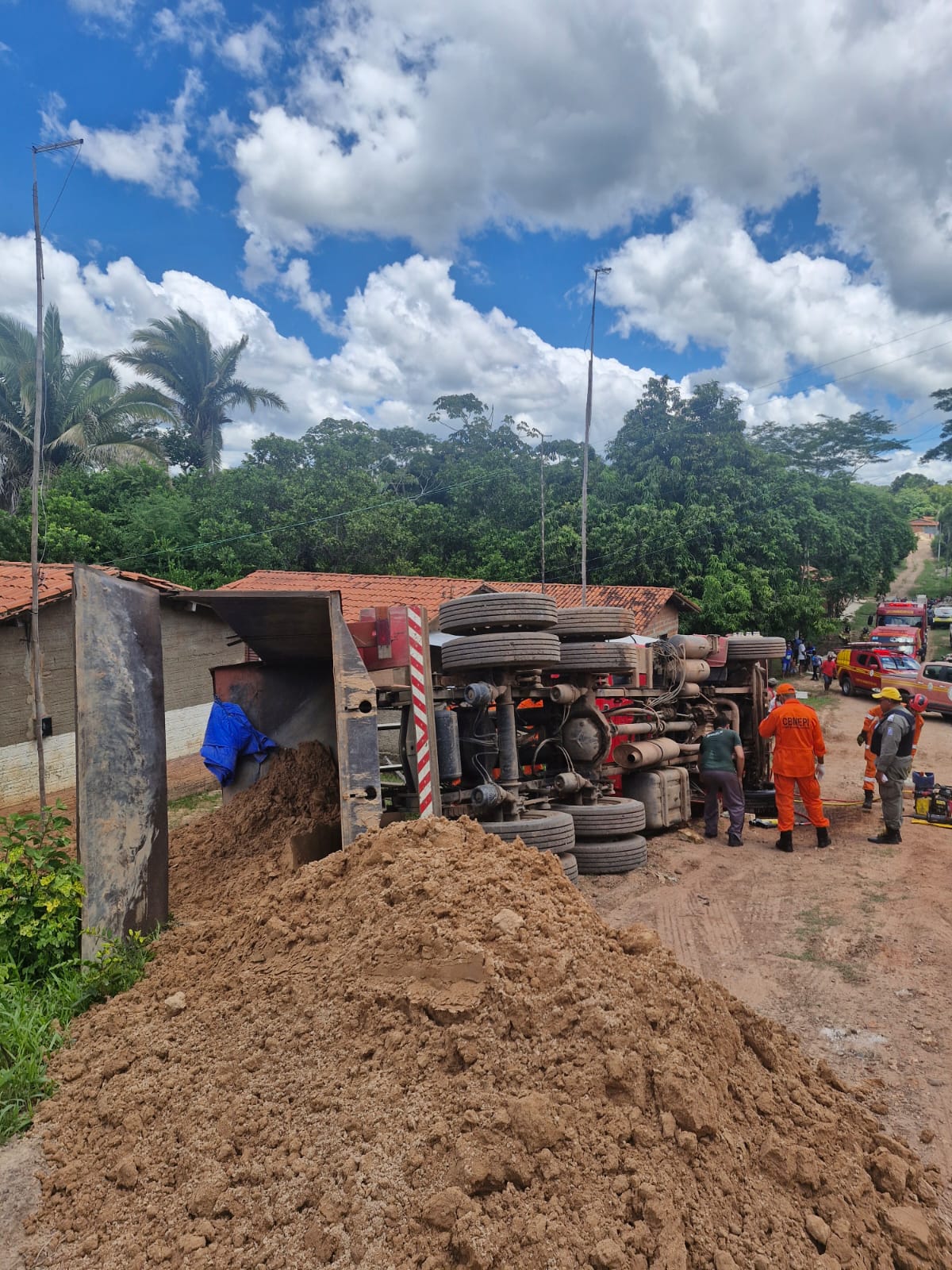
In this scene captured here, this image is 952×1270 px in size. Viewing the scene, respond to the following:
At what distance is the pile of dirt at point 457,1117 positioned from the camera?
217 centimetres

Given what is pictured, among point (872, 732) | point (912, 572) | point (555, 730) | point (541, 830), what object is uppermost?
point (912, 572)

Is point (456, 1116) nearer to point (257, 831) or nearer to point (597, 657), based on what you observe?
point (257, 831)

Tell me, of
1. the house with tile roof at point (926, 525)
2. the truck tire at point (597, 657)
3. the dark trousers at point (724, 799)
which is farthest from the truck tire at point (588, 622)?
the house with tile roof at point (926, 525)

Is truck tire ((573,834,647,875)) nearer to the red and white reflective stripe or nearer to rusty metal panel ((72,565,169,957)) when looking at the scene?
the red and white reflective stripe

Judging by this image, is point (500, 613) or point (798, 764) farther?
point (798, 764)

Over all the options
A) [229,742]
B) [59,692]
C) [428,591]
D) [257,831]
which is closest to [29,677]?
[59,692]

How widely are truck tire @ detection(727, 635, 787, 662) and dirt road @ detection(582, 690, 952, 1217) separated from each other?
2.41m

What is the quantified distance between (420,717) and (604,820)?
2.10 meters

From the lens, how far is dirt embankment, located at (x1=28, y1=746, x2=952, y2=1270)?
217 cm

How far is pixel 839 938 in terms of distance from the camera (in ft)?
17.0

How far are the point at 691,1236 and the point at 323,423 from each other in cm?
3438

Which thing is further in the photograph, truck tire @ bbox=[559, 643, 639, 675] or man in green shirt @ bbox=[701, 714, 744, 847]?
man in green shirt @ bbox=[701, 714, 744, 847]

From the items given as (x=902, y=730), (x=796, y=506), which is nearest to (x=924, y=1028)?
(x=902, y=730)

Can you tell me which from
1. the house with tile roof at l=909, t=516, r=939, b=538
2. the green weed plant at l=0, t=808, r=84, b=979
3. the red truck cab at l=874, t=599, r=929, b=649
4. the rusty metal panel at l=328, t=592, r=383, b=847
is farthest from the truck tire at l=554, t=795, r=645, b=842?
the house with tile roof at l=909, t=516, r=939, b=538
